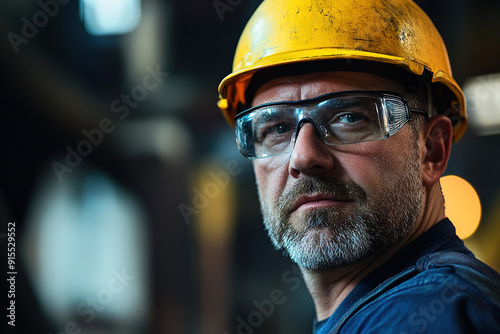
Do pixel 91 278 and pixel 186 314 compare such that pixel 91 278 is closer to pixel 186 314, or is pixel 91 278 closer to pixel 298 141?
pixel 186 314

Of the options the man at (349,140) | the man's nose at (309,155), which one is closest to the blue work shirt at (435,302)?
the man at (349,140)

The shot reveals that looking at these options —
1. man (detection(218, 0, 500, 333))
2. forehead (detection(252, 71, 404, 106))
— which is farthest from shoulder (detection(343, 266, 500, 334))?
forehead (detection(252, 71, 404, 106))

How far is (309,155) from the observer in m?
1.71

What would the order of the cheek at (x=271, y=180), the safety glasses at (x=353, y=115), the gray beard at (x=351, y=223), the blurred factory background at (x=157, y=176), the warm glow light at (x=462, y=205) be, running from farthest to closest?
the warm glow light at (x=462, y=205)
the blurred factory background at (x=157, y=176)
the cheek at (x=271, y=180)
the safety glasses at (x=353, y=115)
the gray beard at (x=351, y=223)

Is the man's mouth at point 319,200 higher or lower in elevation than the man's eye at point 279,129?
lower

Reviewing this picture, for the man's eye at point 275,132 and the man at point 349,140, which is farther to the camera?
the man's eye at point 275,132

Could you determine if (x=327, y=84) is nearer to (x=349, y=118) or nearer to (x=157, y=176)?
(x=349, y=118)

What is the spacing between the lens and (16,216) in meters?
4.05

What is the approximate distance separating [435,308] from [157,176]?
537cm

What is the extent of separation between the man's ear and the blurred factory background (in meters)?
3.48

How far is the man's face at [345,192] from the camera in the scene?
1681 millimetres

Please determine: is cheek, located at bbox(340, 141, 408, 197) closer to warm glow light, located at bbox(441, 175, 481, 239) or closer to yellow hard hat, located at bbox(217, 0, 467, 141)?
yellow hard hat, located at bbox(217, 0, 467, 141)

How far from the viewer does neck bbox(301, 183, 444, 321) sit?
1727 mm

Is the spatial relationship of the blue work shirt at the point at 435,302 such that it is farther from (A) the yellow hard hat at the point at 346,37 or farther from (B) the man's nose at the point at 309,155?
(A) the yellow hard hat at the point at 346,37
